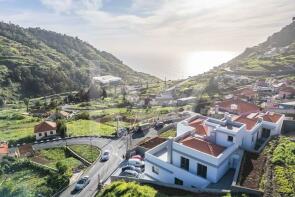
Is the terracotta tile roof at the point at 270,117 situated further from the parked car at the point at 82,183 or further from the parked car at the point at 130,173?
the parked car at the point at 82,183

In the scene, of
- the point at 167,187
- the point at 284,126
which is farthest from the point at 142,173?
the point at 284,126

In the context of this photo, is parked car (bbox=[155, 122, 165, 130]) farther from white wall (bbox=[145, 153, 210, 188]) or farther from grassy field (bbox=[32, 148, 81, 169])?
white wall (bbox=[145, 153, 210, 188])

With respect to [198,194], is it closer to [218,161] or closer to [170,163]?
[218,161]

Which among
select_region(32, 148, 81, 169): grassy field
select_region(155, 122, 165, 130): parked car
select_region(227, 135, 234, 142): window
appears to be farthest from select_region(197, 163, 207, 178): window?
select_region(155, 122, 165, 130): parked car

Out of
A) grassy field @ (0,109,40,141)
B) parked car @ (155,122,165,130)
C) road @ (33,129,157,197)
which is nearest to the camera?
road @ (33,129,157,197)

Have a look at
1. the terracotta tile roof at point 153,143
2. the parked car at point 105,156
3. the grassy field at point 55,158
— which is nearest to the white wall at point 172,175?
the terracotta tile roof at point 153,143

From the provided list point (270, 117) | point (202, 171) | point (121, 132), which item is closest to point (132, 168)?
point (202, 171)
